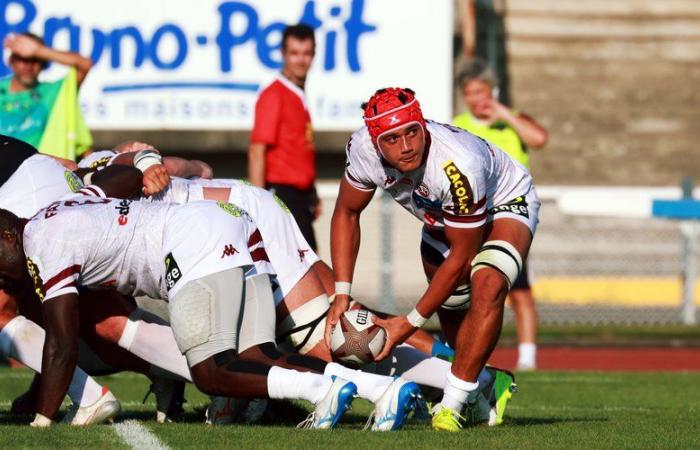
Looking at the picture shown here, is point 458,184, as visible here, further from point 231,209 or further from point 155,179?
point 155,179

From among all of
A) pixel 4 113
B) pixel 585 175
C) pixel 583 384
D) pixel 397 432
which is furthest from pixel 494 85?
pixel 585 175

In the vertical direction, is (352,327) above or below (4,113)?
below

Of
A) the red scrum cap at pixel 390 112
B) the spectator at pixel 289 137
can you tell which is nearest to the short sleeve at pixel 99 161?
the red scrum cap at pixel 390 112

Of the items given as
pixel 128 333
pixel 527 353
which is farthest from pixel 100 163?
pixel 527 353

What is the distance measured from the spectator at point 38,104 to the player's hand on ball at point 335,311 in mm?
3650

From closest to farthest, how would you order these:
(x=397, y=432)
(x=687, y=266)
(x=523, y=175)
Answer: (x=397, y=432), (x=523, y=175), (x=687, y=266)

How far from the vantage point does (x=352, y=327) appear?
7.21m

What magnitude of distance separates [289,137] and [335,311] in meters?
4.04

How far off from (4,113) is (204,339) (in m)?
4.34

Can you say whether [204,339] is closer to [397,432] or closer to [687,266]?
[397,432]

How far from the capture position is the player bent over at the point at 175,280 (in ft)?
21.3

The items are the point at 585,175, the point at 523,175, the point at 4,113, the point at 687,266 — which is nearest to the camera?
the point at 523,175

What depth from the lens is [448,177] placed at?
22.6 ft

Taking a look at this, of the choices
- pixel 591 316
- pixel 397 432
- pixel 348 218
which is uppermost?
pixel 348 218
